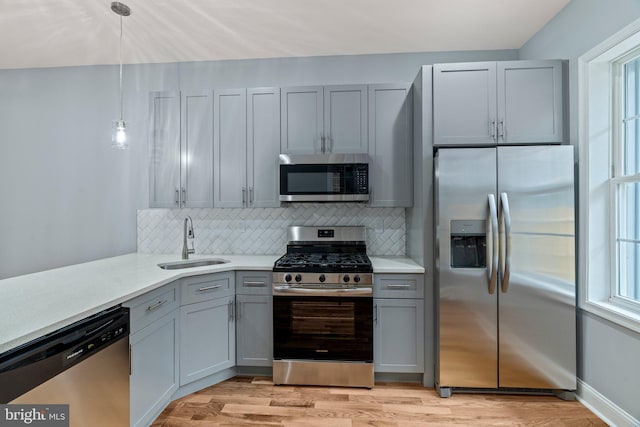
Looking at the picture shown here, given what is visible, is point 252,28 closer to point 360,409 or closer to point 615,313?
point 360,409

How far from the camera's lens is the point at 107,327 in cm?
150

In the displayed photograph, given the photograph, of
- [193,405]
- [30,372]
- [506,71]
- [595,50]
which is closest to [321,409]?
[193,405]

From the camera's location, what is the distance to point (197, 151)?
2.87 m

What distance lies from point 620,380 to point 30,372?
3.05 metres

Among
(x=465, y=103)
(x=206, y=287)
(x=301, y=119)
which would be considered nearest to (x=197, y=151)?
(x=301, y=119)

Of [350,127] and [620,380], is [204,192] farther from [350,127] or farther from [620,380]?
[620,380]

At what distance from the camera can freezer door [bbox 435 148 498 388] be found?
222 cm

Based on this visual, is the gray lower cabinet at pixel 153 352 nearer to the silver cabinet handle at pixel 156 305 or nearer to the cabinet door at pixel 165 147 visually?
the silver cabinet handle at pixel 156 305

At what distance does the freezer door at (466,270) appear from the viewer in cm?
222

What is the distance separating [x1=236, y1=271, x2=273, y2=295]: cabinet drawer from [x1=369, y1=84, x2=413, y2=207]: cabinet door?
1.12 m

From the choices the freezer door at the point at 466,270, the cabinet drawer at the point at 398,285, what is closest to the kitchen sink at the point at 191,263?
the cabinet drawer at the point at 398,285

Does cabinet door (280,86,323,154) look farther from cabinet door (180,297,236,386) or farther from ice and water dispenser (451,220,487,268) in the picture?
cabinet door (180,297,236,386)

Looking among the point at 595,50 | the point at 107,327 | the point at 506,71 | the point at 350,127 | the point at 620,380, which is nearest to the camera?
the point at 107,327

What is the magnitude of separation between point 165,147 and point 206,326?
66.2 inches
